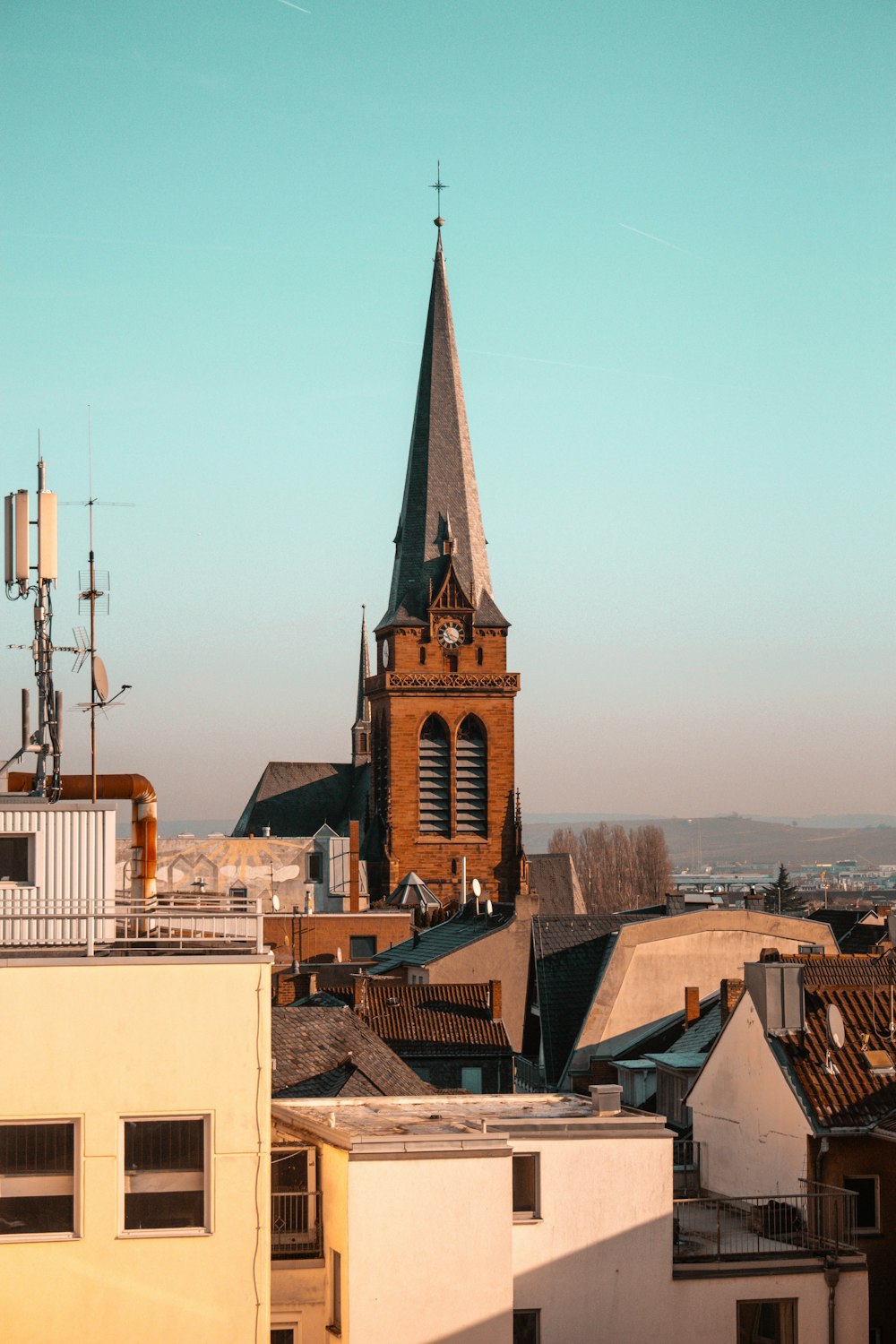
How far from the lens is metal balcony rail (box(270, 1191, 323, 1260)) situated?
18.5m

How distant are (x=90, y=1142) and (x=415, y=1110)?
8352 millimetres

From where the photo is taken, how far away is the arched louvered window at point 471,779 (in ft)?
309

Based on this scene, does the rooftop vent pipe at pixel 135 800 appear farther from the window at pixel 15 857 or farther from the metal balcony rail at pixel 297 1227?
the metal balcony rail at pixel 297 1227

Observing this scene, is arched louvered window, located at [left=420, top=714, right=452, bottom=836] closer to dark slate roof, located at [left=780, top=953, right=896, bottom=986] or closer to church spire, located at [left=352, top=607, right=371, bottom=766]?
church spire, located at [left=352, top=607, right=371, bottom=766]

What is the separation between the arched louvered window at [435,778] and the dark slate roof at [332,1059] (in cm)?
6104

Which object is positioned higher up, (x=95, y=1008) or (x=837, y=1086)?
(x=95, y=1008)

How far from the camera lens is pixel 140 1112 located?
14.2 metres

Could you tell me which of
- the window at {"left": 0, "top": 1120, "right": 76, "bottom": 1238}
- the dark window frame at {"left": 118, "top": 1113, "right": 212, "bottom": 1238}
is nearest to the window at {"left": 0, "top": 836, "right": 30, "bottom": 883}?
the window at {"left": 0, "top": 1120, "right": 76, "bottom": 1238}

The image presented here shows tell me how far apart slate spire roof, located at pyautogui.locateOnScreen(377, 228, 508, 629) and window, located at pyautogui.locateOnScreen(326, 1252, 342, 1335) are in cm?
7810

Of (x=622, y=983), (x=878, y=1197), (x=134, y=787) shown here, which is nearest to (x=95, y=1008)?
(x=134, y=787)

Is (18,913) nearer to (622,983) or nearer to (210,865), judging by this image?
(622,983)

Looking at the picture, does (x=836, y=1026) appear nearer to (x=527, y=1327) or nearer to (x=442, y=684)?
(x=527, y=1327)

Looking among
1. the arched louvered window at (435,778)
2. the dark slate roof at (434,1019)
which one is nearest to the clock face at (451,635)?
the arched louvered window at (435,778)

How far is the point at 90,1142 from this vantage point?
1412cm
